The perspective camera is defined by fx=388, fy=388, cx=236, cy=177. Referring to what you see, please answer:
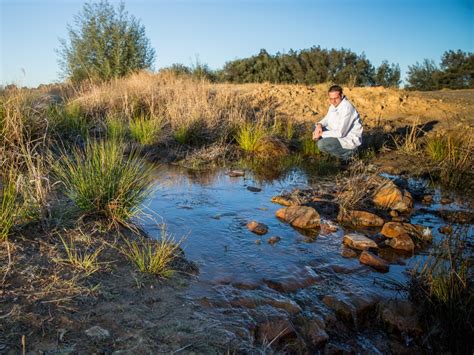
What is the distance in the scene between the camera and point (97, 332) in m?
2.33

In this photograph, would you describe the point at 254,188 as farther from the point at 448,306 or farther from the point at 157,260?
the point at 448,306

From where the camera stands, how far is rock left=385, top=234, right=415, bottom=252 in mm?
3990

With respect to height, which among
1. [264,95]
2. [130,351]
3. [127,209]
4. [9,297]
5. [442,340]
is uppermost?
[264,95]

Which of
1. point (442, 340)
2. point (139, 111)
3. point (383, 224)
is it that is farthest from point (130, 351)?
point (139, 111)

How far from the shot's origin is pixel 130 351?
7.25 feet

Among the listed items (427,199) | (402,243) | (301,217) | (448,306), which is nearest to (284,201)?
(301,217)

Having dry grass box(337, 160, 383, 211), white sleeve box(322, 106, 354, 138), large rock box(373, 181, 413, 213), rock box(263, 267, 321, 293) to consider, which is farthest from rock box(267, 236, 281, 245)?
white sleeve box(322, 106, 354, 138)

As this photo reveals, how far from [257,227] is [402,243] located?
60.0 inches

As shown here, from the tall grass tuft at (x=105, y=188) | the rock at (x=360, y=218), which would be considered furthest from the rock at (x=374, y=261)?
the tall grass tuft at (x=105, y=188)

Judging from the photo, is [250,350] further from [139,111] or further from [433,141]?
[139,111]

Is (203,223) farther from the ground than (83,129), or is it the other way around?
(83,129)

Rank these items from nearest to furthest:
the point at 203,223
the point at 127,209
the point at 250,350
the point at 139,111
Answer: the point at 250,350 → the point at 127,209 → the point at 203,223 → the point at 139,111

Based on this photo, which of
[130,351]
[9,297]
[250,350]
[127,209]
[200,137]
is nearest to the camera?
[130,351]

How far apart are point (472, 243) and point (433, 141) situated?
398cm
